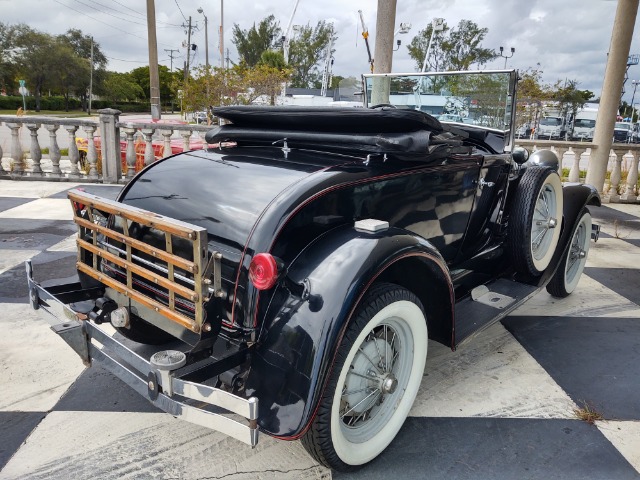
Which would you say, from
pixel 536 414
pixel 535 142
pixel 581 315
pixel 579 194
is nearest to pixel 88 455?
pixel 536 414

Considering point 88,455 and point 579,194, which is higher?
point 579,194

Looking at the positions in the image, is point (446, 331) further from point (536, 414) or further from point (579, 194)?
point (579, 194)

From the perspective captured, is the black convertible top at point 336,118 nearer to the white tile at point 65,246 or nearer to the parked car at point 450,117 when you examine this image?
the parked car at point 450,117

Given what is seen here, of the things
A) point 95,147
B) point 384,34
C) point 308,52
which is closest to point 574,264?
point 384,34

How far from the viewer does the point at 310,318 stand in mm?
1707

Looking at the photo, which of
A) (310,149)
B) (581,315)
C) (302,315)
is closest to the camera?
(302,315)

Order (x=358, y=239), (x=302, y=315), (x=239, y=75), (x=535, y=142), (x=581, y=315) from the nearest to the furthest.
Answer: (x=302, y=315), (x=358, y=239), (x=581, y=315), (x=535, y=142), (x=239, y=75)

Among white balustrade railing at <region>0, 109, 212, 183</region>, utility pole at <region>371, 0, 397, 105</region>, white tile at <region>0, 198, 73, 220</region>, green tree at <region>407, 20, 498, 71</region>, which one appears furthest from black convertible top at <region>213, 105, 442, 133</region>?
green tree at <region>407, 20, 498, 71</region>

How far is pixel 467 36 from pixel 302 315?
33998 mm

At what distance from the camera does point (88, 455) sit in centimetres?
201

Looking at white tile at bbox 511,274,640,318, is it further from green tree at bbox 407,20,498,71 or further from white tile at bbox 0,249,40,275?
green tree at bbox 407,20,498,71

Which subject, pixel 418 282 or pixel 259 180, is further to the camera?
pixel 418 282

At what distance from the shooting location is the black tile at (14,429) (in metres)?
2.01

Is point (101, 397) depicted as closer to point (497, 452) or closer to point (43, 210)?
point (497, 452)
